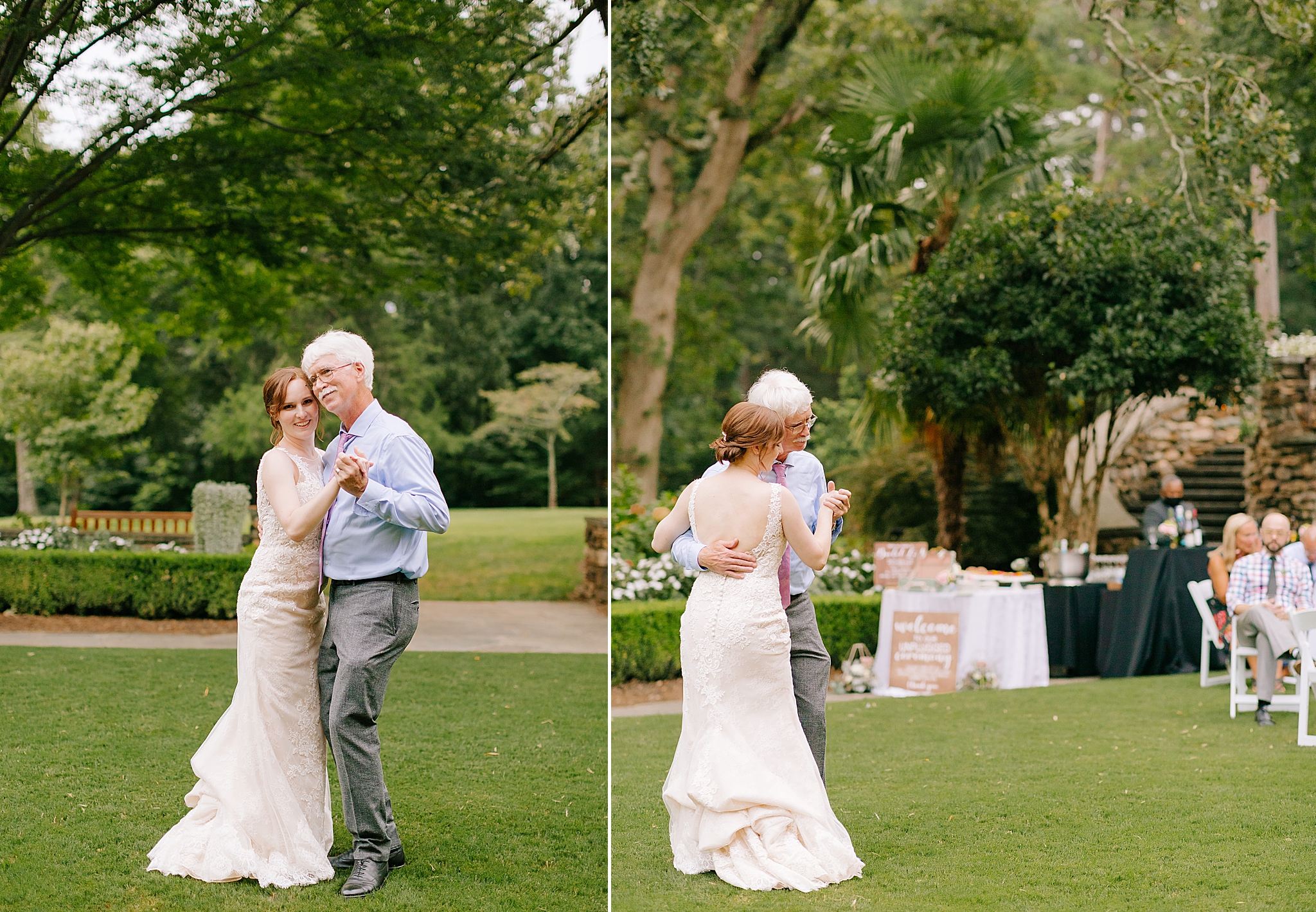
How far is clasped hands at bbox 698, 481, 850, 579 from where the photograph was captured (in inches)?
146

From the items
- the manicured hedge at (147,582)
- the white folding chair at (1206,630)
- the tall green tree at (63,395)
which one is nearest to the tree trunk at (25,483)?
the tall green tree at (63,395)

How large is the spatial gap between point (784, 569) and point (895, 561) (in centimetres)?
640

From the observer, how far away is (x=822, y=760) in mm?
3961

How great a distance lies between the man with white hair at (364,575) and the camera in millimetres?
3477

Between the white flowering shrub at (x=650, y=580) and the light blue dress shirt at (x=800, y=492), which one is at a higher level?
the light blue dress shirt at (x=800, y=492)

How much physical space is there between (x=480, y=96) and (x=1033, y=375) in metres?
6.75

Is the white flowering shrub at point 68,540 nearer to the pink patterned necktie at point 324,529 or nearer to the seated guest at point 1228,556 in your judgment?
the pink patterned necktie at point 324,529

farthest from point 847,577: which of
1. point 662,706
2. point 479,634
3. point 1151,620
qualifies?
point 479,634

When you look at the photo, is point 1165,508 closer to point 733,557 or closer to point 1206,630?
point 1206,630

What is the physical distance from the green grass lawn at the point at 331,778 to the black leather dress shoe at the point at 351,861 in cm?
5

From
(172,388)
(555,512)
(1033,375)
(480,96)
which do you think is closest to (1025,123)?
(1033,375)

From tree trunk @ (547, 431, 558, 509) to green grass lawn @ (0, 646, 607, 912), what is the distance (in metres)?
7.52

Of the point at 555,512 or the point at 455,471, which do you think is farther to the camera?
the point at 555,512

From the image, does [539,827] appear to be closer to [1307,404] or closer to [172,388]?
[172,388]
